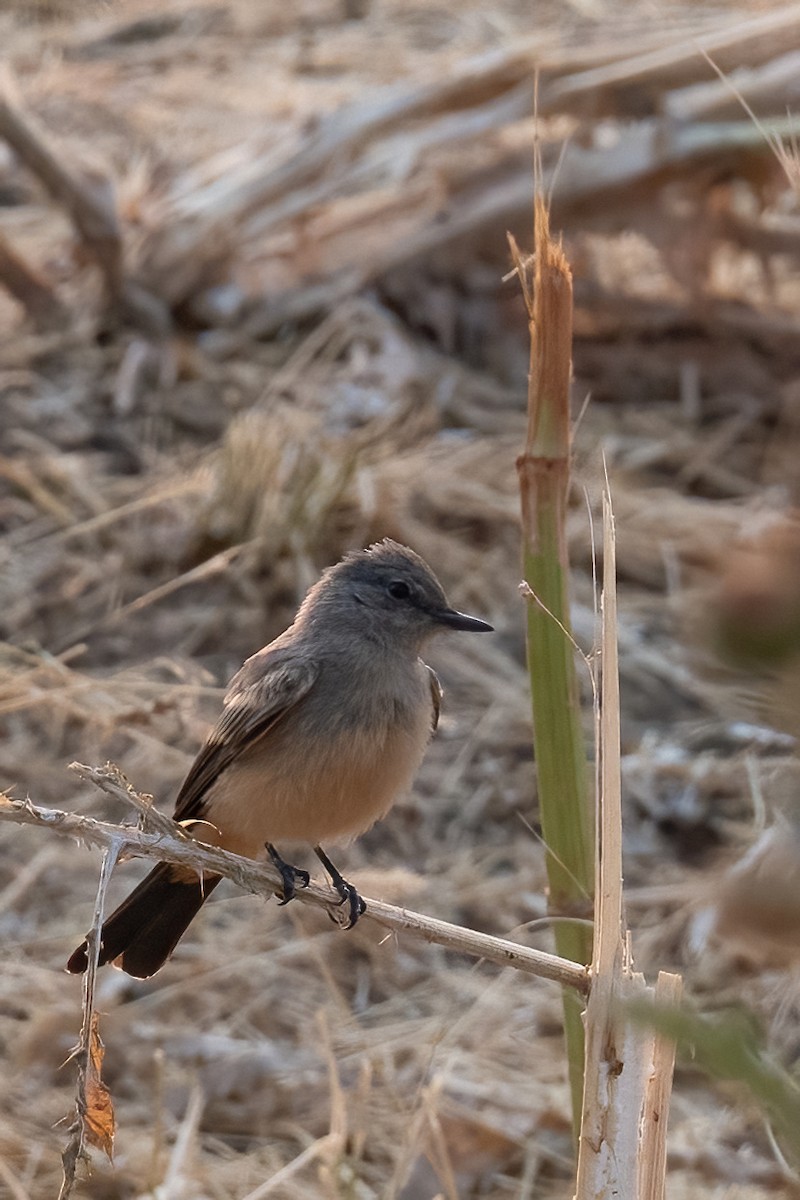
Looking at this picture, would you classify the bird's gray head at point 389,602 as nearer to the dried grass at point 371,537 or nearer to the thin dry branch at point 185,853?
the dried grass at point 371,537

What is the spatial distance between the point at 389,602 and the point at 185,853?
1.51 m

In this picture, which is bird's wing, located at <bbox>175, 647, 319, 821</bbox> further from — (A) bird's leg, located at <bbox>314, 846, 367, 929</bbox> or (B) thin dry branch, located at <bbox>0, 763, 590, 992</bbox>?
(B) thin dry branch, located at <bbox>0, 763, 590, 992</bbox>

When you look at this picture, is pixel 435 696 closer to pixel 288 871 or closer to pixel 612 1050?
pixel 288 871

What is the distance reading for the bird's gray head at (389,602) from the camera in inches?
139

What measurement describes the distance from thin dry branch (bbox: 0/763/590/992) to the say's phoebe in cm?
72

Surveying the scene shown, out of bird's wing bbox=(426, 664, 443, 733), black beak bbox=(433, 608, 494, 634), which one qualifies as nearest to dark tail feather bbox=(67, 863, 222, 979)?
bird's wing bbox=(426, 664, 443, 733)

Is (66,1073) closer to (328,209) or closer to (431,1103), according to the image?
(431,1103)

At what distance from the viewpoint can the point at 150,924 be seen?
Result: 10.4 feet

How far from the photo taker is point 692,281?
7.59 meters

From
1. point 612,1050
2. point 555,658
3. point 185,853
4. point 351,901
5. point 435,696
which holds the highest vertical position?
Result: point 555,658

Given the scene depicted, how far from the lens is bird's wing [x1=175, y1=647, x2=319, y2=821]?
3.25 m

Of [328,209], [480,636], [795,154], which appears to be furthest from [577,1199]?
[328,209]

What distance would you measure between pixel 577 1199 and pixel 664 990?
0.33 metres

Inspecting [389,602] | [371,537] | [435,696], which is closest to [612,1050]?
[435,696]
